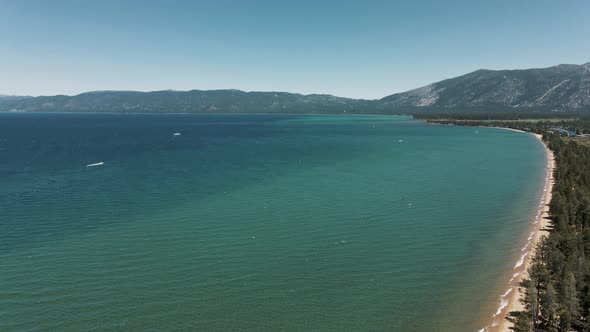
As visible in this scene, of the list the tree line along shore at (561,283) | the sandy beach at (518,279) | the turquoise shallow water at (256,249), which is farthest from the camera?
the turquoise shallow water at (256,249)

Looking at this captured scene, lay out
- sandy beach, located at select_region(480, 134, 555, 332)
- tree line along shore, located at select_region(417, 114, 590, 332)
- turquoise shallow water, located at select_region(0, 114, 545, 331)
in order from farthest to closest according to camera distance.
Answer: turquoise shallow water, located at select_region(0, 114, 545, 331) → sandy beach, located at select_region(480, 134, 555, 332) → tree line along shore, located at select_region(417, 114, 590, 332)

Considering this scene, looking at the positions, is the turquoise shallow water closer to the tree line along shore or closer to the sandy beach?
the sandy beach

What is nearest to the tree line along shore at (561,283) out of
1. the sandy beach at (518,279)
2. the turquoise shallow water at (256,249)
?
the sandy beach at (518,279)

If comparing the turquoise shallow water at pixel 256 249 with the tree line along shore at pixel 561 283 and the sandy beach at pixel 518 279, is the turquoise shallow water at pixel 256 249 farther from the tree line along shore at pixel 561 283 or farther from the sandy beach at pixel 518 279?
the tree line along shore at pixel 561 283

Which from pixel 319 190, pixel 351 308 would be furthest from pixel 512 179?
pixel 351 308

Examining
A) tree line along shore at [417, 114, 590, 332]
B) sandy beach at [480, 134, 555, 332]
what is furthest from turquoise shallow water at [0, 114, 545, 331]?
tree line along shore at [417, 114, 590, 332]

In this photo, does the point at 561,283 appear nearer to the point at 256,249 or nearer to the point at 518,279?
the point at 518,279

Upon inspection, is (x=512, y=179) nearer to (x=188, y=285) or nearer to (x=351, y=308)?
(x=351, y=308)

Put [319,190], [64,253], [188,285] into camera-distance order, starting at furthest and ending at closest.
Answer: [319,190]
[64,253]
[188,285]

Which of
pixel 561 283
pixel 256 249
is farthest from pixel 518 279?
pixel 256 249
